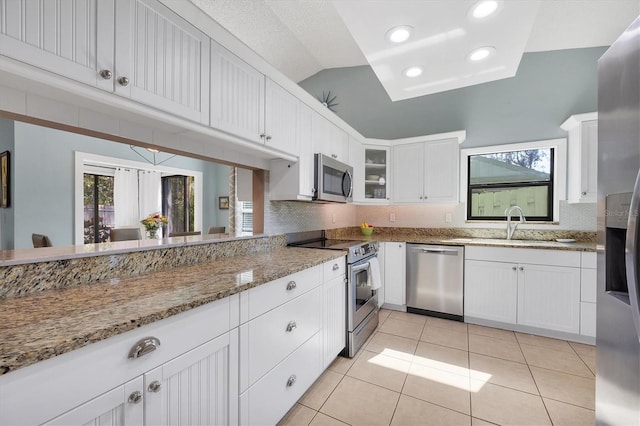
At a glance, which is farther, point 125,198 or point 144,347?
point 125,198

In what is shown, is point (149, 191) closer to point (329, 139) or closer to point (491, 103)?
point (329, 139)

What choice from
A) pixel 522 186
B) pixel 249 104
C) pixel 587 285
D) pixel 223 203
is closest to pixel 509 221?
pixel 522 186

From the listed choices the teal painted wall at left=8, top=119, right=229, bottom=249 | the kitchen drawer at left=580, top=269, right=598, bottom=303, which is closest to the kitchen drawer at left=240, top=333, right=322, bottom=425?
the kitchen drawer at left=580, top=269, right=598, bottom=303

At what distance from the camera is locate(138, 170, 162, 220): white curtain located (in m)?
5.27

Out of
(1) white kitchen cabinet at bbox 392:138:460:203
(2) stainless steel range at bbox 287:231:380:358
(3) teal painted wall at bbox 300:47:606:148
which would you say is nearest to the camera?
(2) stainless steel range at bbox 287:231:380:358

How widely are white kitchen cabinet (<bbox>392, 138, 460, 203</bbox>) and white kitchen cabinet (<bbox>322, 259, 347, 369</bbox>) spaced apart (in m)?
1.80

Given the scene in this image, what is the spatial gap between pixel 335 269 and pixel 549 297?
7.11 ft

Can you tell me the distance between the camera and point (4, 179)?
3.57 meters

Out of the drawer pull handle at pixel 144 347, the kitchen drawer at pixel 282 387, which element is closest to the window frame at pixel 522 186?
the kitchen drawer at pixel 282 387

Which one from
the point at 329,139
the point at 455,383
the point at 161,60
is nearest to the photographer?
the point at 161,60

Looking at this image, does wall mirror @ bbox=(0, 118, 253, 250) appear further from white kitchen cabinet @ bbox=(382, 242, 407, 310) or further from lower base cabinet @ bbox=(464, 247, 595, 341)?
lower base cabinet @ bbox=(464, 247, 595, 341)

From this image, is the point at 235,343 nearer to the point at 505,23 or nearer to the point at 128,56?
the point at 128,56

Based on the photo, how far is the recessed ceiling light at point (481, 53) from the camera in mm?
1980

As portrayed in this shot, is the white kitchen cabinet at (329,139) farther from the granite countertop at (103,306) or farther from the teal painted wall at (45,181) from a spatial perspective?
the teal painted wall at (45,181)
